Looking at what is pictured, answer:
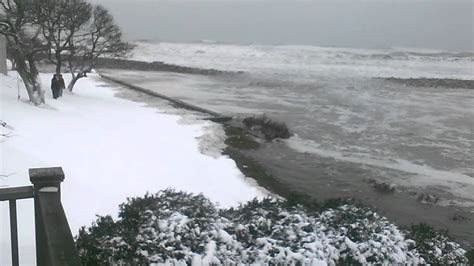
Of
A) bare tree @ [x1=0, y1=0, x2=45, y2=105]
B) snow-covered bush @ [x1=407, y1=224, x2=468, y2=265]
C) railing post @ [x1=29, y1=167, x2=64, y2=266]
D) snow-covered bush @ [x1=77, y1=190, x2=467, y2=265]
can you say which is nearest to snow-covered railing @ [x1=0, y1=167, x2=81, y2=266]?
railing post @ [x1=29, y1=167, x2=64, y2=266]

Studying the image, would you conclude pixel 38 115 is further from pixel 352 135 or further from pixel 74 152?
pixel 352 135

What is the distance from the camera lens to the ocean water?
49.6 feet

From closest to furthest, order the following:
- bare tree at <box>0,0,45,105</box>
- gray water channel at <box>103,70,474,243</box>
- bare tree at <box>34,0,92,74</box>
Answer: gray water channel at <box>103,70,474,243</box>, bare tree at <box>0,0,45,105</box>, bare tree at <box>34,0,92,74</box>

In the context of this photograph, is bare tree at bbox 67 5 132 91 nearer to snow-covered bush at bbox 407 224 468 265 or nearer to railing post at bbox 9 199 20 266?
snow-covered bush at bbox 407 224 468 265

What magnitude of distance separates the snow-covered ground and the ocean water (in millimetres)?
4116

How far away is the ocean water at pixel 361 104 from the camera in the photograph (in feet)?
49.6

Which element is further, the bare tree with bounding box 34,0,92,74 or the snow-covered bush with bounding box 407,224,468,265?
the bare tree with bounding box 34,0,92,74

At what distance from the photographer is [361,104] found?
25.3 meters

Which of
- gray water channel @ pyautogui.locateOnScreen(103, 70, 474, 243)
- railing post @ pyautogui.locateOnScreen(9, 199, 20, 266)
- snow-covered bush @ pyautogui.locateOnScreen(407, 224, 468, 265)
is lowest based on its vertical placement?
gray water channel @ pyautogui.locateOnScreen(103, 70, 474, 243)

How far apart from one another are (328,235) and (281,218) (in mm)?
533

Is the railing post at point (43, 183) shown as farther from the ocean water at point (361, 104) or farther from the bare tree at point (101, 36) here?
the bare tree at point (101, 36)

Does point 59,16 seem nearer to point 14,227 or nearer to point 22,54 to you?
point 22,54

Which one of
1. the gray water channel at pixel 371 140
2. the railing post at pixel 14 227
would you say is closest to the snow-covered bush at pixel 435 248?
the railing post at pixel 14 227

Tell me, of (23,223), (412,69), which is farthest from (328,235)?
(412,69)
